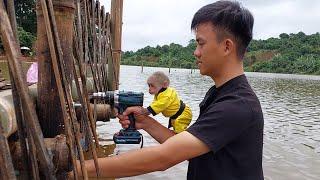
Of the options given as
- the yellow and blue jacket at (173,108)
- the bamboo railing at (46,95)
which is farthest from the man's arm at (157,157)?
the yellow and blue jacket at (173,108)

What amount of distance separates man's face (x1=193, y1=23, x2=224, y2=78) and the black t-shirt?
4.9 inches

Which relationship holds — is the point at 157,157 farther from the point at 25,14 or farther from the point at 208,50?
the point at 25,14

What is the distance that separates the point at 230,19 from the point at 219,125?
22.8 inches

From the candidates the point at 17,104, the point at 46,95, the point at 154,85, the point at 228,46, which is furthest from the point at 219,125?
the point at 154,85

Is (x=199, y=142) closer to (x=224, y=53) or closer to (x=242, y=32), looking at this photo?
(x=224, y=53)

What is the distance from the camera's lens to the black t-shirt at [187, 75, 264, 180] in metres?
2.02

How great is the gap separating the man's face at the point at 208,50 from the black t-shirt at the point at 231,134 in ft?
0.41

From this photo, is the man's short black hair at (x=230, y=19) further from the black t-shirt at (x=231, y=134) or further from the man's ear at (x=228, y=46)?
the black t-shirt at (x=231, y=134)

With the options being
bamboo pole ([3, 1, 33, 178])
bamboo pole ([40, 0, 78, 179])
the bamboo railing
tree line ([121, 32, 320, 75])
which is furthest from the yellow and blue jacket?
tree line ([121, 32, 320, 75])

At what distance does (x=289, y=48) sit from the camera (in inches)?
4820

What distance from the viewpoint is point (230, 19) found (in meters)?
2.18

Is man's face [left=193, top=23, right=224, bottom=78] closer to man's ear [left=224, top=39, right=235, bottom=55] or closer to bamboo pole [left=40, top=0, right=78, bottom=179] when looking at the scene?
man's ear [left=224, top=39, right=235, bottom=55]

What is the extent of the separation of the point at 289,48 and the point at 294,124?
110497mm

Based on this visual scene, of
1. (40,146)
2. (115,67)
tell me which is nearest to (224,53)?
(40,146)
